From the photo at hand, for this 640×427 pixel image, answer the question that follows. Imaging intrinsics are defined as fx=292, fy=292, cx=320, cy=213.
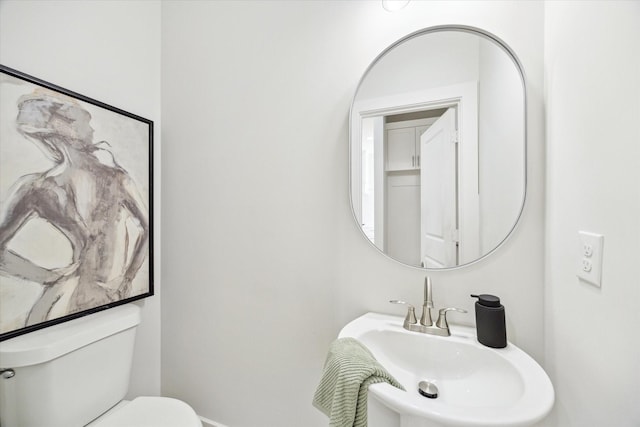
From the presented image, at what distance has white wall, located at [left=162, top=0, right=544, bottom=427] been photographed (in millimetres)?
976

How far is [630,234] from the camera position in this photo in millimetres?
542

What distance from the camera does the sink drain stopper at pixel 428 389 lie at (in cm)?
81

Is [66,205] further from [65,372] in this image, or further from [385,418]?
[385,418]

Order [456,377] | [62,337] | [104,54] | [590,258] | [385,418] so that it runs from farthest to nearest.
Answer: [104,54] → [62,337] → [456,377] → [385,418] → [590,258]

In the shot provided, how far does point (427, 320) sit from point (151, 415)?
1.05m

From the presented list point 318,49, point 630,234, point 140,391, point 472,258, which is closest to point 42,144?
point 318,49

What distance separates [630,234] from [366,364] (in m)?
0.60

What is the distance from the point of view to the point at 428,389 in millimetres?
824

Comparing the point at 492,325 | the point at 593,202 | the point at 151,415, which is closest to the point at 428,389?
the point at 492,325

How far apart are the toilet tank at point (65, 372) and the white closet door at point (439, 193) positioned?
1236 mm

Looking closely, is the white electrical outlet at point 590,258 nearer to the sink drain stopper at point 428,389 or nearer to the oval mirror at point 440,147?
the oval mirror at point 440,147

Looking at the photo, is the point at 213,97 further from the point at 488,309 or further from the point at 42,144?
the point at 488,309

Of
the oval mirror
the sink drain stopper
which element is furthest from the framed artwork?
the sink drain stopper

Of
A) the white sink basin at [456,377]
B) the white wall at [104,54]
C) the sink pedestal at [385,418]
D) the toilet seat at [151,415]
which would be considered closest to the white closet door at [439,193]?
the white sink basin at [456,377]
